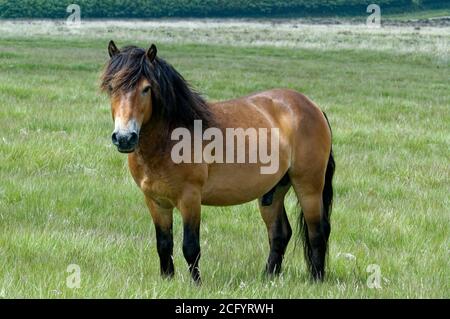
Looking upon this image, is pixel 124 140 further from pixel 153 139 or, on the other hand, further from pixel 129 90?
pixel 153 139

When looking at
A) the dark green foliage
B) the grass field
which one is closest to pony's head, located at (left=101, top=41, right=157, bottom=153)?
the grass field

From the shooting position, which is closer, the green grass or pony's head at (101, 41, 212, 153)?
pony's head at (101, 41, 212, 153)

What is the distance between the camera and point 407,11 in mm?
134375

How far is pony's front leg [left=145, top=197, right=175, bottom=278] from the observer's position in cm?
584

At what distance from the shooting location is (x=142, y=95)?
527cm

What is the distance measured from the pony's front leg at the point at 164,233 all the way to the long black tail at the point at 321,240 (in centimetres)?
138

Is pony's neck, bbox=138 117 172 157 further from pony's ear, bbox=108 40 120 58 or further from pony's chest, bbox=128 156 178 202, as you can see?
pony's ear, bbox=108 40 120 58

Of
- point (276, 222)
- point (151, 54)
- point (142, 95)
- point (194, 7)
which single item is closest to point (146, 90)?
point (142, 95)

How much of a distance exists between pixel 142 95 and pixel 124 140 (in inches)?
18.6

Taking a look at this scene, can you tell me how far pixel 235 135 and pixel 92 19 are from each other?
10145cm

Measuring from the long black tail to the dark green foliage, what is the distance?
9952 cm

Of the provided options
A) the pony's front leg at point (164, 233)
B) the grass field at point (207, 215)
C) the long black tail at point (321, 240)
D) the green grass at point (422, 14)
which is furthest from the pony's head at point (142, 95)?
the green grass at point (422, 14)

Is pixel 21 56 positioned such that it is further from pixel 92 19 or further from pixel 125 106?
pixel 92 19
